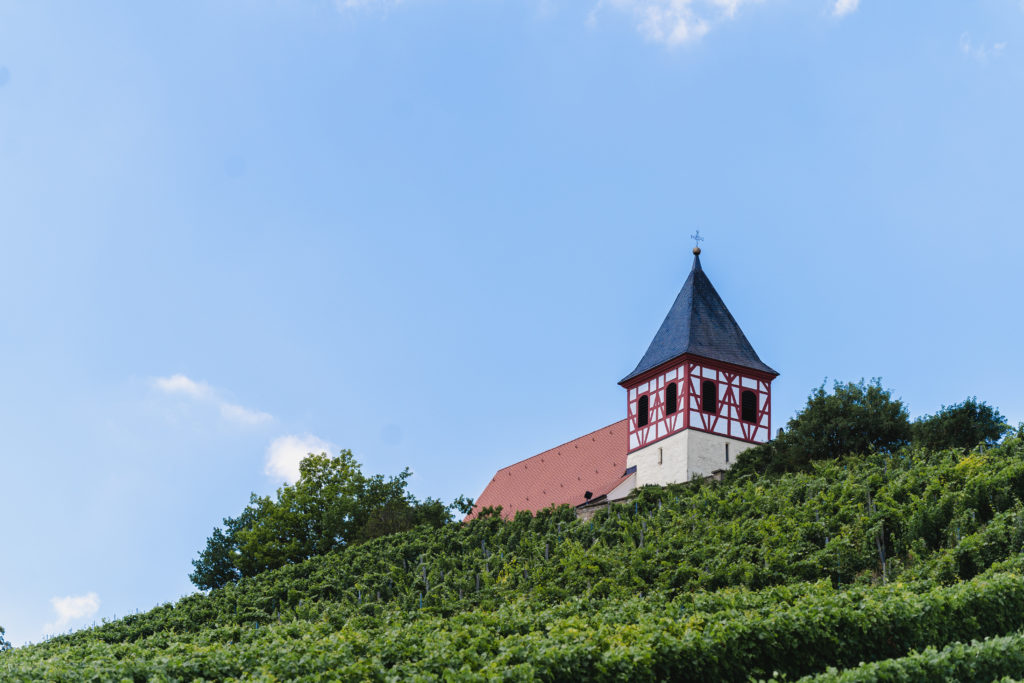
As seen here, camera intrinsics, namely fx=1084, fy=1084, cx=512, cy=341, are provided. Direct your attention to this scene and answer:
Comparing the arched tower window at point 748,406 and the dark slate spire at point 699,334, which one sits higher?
the dark slate spire at point 699,334

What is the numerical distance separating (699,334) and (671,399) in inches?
99.8

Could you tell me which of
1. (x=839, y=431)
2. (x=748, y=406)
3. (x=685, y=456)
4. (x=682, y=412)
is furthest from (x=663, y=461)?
(x=839, y=431)

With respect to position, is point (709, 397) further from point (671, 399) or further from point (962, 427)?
point (962, 427)

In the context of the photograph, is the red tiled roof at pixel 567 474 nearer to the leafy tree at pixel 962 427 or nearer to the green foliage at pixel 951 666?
the leafy tree at pixel 962 427

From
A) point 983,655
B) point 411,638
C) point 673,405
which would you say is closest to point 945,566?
point 983,655

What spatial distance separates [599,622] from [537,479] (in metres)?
29.5

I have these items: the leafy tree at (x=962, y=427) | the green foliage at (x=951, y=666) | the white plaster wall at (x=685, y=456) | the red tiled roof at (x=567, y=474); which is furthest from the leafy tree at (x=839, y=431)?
Answer: the green foliage at (x=951, y=666)

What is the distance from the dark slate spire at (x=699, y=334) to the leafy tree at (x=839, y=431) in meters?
8.28

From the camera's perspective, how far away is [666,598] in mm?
18188

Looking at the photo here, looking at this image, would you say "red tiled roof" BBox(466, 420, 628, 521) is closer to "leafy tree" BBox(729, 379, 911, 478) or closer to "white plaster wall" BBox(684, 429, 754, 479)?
"white plaster wall" BBox(684, 429, 754, 479)

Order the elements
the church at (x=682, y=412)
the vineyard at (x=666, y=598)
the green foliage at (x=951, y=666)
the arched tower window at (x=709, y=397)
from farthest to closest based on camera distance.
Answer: the arched tower window at (x=709, y=397) < the church at (x=682, y=412) < the vineyard at (x=666, y=598) < the green foliage at (x=951, y=666)

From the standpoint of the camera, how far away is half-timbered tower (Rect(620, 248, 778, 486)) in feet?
117

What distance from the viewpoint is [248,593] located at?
27.9 metres

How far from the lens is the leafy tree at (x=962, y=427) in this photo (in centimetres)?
2652
